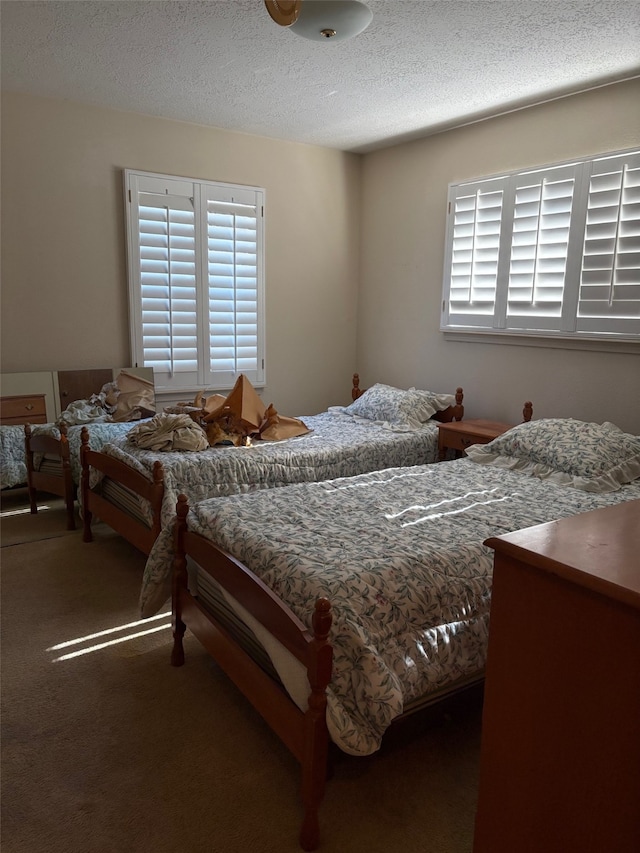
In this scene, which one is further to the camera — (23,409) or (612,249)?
(23,409)

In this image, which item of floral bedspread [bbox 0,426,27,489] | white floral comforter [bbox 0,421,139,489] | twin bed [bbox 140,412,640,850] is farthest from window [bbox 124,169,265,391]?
twin bed [bbox 140,412,640,850]

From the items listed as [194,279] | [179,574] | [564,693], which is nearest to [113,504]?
[179,574]

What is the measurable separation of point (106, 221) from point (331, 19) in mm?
2209

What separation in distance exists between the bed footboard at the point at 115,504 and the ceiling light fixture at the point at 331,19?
2.00 meters

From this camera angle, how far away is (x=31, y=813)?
1685mm

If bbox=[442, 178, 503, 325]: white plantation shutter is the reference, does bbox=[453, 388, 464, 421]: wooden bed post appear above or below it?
below

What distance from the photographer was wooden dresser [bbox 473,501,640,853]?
982mm

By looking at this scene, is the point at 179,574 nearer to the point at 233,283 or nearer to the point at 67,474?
the point at 67,474

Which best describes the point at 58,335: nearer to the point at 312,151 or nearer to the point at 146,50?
the point at 146,50

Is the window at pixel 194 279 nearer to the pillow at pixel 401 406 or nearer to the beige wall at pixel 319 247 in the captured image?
the beige wall at pixel 319 247

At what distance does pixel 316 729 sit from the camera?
5.05 feet

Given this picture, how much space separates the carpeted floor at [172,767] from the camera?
1624mm

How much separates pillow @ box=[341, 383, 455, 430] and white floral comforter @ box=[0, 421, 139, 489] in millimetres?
1669

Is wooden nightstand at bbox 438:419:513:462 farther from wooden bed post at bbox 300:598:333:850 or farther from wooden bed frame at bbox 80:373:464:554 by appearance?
wooden bed post at bbox 300:598:333:850
